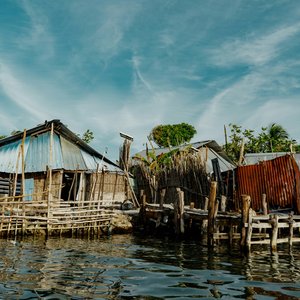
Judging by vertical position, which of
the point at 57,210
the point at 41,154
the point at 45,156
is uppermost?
the point at 41,154

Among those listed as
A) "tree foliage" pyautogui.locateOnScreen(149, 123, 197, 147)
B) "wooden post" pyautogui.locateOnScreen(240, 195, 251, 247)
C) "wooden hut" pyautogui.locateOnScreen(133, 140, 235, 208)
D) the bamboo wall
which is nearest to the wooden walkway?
"wooden post" pyautogui.locateOnScreen(240, 195, 251, 247)

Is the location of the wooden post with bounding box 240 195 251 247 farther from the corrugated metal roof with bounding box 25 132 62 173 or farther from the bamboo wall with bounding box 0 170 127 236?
the corrugated metal roof with bounding box 25 132 62 173

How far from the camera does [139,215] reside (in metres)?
17.2

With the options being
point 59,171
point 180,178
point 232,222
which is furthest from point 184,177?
point 232,222

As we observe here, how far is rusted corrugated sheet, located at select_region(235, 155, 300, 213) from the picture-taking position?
14289mm

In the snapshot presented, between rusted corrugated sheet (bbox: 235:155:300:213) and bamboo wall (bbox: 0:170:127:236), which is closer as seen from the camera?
bamboo wall (bbox: 0:170:127:236)

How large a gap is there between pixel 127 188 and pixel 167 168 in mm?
3229

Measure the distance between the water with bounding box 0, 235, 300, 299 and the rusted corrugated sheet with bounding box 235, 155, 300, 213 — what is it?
299 centimetres

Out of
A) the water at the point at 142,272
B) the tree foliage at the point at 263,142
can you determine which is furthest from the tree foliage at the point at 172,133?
the water at the point at 142,272

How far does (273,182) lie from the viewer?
49.1 feet

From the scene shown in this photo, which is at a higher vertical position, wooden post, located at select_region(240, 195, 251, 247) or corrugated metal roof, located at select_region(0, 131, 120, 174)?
corrugated metal roof, located at select_region(0, 131, 120, 174)

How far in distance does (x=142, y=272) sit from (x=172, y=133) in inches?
1359

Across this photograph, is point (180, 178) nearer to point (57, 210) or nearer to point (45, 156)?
point (57, 210)

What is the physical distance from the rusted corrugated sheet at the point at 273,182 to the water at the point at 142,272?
9.81 ft
